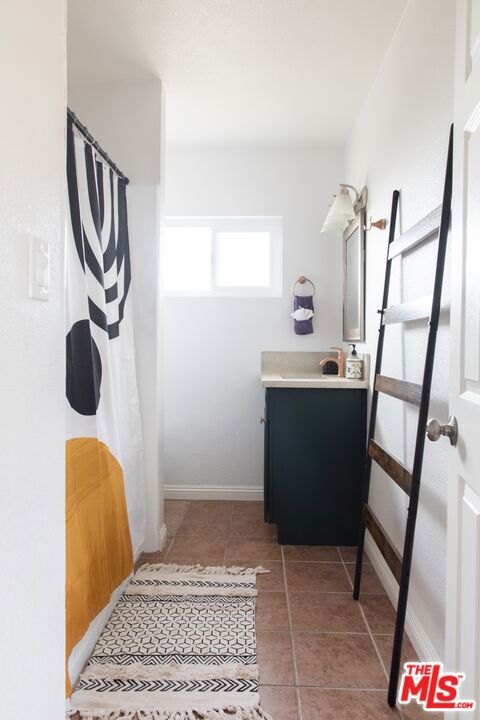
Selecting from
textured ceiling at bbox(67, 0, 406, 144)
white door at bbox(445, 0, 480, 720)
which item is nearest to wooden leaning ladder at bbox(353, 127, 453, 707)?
white door at bbox(445, 0, 480, 720)

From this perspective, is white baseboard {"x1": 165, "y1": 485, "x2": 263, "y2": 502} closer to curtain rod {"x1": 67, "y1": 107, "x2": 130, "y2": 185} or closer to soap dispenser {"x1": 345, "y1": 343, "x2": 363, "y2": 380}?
soap dispenser {"x1": 345, "y1": 343, "x2": 363, "y2": 380}

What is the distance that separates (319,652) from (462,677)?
0.85 m

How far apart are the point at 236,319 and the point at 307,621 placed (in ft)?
6.66

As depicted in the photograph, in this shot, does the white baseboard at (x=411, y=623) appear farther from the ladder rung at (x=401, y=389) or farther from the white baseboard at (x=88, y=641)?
the white baseboard at (x=88, y=641)

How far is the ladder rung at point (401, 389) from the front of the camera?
5.18ft

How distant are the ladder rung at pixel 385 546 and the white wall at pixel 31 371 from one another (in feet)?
3.42

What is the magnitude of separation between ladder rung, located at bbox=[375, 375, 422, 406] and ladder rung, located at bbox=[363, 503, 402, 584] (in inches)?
20.2

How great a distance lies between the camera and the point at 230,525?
296 centimetres

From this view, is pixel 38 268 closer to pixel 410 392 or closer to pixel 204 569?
pixel 410 392

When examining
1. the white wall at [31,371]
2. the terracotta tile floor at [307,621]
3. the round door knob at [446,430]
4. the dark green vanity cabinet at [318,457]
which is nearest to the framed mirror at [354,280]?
the dark green vanity cabinet at [318,457]

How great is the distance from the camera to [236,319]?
3443mm

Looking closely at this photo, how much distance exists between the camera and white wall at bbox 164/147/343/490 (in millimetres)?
3395

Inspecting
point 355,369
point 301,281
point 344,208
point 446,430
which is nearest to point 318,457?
point 355,369

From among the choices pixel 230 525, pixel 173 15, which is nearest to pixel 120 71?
pixel 173 15
